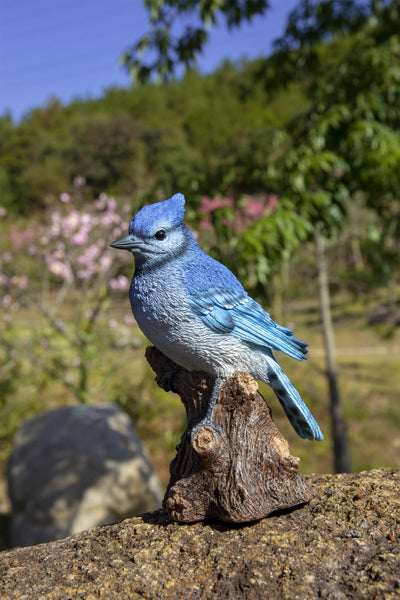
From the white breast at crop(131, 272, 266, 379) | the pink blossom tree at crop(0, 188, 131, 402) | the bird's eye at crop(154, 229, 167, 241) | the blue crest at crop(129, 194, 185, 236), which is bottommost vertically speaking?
the white breast at crop(131, 272, 266, 379)

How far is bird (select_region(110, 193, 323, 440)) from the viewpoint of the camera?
6.40 feet

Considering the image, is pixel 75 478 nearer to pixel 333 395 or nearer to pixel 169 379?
pixel 169 379

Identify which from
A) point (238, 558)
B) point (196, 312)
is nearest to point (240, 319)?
point (196, 312)

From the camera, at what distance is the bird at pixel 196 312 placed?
1950 mm

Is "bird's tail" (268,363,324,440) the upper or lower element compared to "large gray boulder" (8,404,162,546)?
upper

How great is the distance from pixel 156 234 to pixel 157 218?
6 centimetres

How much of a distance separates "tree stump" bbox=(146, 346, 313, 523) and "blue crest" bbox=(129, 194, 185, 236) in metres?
0.67

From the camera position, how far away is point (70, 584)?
194 cm

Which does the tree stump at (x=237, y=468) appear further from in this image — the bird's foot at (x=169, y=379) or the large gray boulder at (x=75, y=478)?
the large gray boulder at (x=75, y=478)

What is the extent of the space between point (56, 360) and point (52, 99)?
5398 cm

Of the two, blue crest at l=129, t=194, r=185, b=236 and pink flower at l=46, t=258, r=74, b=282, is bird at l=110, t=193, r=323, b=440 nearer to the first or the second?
blue crest at l=129, t=194, r=185, b=236

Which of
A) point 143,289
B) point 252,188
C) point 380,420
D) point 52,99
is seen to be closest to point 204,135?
point 52,99

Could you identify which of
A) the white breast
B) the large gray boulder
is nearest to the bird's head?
the white breast

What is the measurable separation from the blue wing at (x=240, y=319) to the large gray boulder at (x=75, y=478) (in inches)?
122
